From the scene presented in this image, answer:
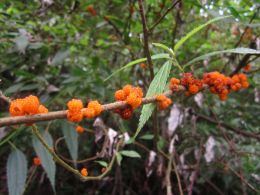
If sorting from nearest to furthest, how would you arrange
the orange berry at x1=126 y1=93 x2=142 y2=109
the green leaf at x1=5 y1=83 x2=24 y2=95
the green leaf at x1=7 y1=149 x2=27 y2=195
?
the orange berry at x1=126 y1=93 x2=142 y2=109
the green leaf at x1=7 y1=149 x2=27 y2=195
the green leaf at x1=5 y1=83 x2=24 y2=95

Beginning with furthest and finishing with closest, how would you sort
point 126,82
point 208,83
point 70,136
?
point 126,82, point 70,136, point 208,83

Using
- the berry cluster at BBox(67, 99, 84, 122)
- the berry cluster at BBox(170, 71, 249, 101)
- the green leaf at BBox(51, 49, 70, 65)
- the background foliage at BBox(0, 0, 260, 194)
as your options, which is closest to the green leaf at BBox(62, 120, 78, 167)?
the background foliage at BBox(0, 0, 260, 194)

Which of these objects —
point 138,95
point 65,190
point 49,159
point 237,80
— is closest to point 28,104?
point 138,95

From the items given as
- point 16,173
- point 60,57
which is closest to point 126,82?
point 60,57

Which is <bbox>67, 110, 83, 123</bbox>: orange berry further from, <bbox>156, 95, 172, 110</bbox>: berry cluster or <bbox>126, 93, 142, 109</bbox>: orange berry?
<bbox>156, 95, 172, 110</bbox>: berry cluster

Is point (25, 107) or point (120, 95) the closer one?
point (25, 107)

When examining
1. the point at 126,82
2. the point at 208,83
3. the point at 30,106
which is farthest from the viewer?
the point at 126,82

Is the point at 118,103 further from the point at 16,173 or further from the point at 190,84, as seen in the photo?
the point at 16,173
